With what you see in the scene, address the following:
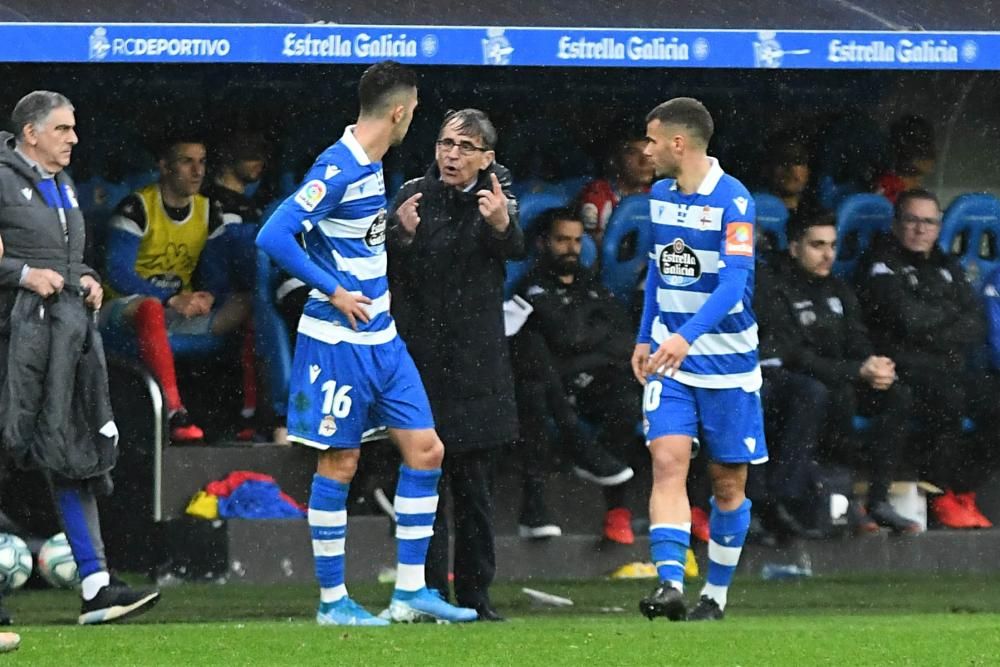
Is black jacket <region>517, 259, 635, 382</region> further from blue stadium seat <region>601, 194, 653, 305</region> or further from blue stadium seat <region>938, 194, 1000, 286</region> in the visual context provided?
blue stadium seat <region>938, 194, 1000, 286</region>

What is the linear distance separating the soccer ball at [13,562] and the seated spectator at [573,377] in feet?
7.67

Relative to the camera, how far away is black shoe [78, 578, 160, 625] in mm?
8305

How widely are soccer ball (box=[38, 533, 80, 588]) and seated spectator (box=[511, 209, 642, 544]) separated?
6.61 feet

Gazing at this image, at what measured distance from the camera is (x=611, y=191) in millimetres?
11422

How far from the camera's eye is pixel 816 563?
1082 centimetres

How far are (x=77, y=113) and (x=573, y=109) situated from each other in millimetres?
2355

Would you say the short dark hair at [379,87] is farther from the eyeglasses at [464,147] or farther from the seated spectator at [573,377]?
the seated spectator at [573,377]

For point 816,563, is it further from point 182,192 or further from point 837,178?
point 182,192

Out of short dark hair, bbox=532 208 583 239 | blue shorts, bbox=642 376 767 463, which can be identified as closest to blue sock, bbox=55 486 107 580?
blue shorts, bbox=642 376 767 463

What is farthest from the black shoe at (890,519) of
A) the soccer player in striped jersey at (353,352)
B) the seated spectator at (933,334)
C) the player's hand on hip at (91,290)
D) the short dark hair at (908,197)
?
the player's hand on hip at (91,290)

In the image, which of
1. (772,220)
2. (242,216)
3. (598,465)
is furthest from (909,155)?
(242,216)

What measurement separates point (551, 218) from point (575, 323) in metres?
0.49

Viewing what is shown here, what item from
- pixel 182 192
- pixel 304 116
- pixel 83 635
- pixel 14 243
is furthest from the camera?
pixel 304 116

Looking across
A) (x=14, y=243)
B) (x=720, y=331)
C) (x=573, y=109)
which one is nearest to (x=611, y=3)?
(x=573, y=109)
